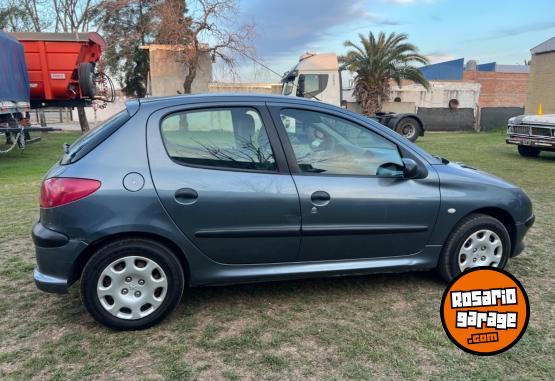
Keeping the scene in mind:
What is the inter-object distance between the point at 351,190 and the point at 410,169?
481 millimetres

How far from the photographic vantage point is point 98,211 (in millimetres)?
2795

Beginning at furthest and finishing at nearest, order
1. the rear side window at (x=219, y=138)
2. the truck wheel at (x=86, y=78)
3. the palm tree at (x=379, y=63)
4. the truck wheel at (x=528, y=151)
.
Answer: the palm tree at (x=379, y=63) < the truck wheel at (x=86, y=78) < the truck wheel at (x=528, y=151) < the rear side window at (x=219, y=138)

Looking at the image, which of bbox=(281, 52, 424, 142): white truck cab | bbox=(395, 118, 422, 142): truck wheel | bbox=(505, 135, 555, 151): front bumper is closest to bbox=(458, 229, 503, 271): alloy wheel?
bbox=(505, 135, 555, 151): front bumper

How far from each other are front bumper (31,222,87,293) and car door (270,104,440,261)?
154 centimetres

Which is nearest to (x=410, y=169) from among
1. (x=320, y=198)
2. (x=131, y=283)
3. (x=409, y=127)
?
(x=320, y=198)

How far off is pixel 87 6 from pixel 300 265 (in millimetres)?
24629

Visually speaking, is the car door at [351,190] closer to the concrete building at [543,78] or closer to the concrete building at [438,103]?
the concrete building at [438,103]

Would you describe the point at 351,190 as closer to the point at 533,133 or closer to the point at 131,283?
the point at 131,283

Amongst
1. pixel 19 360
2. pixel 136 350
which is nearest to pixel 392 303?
pixel 136 350

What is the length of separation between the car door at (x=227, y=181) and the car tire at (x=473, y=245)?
4.26ft

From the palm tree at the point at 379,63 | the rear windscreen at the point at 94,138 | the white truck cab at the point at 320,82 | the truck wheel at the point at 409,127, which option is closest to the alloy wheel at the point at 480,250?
the rear windscreen at the point at 94,138

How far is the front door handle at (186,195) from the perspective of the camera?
9.53 ft

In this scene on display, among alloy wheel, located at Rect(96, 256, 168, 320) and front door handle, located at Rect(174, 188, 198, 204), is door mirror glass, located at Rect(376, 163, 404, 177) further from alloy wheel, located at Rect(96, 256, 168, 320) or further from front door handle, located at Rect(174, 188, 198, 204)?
alloy wheel, located at Rect(96, 256, 168, 320)

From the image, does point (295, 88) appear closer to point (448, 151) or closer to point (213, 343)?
point (448, 151)
